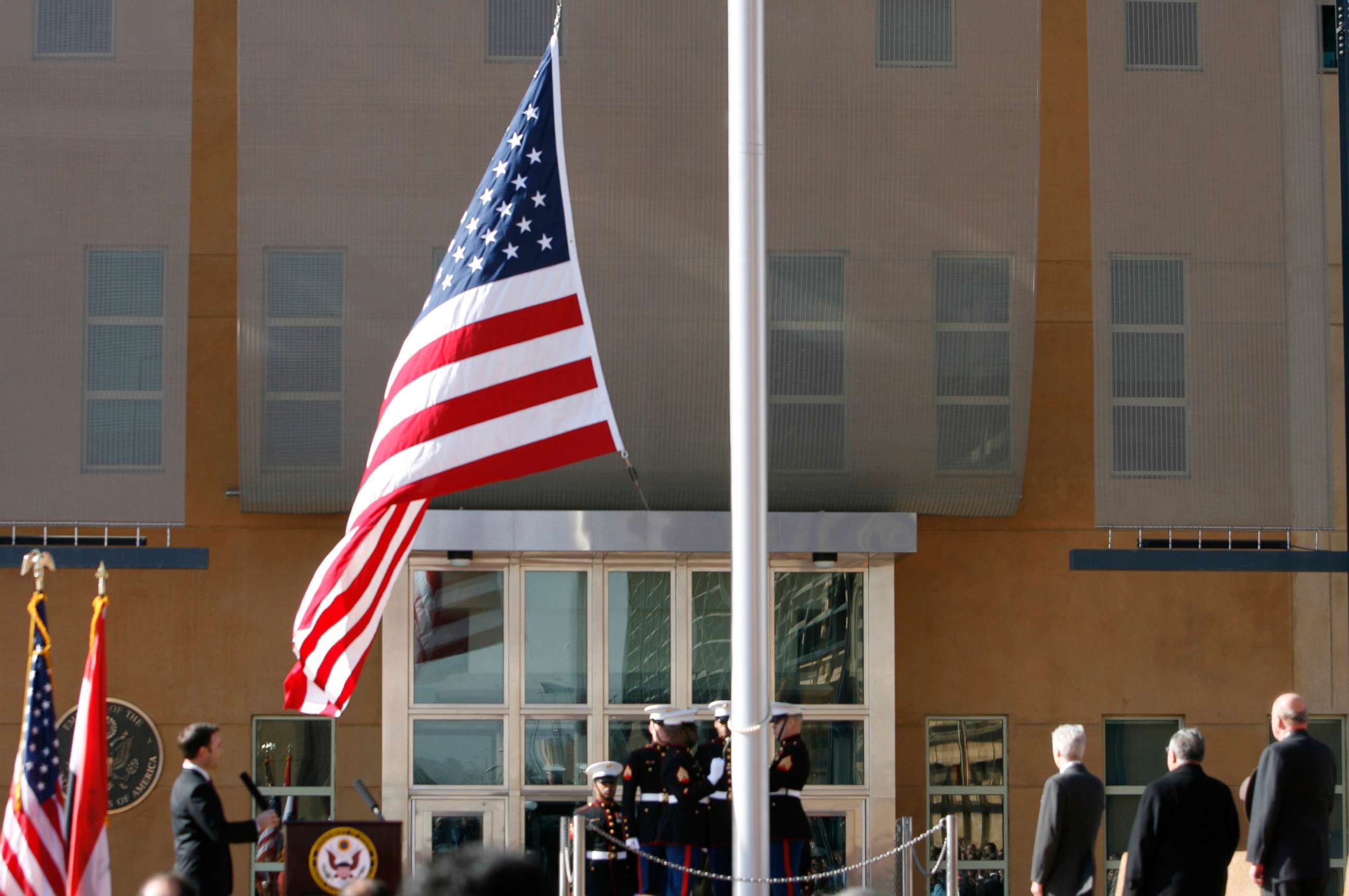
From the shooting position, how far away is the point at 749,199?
26.1 ft

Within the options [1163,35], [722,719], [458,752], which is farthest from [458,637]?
[1163,35]

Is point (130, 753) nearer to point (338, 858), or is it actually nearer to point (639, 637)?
point (639, 637)

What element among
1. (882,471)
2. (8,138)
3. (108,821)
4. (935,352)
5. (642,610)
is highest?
(8,138)

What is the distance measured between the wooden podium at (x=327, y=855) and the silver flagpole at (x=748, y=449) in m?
2.08

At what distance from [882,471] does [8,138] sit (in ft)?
24.8

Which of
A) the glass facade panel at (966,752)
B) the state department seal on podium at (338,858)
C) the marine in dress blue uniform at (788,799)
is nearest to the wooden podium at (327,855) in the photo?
the state department seal on podium at (338,858)

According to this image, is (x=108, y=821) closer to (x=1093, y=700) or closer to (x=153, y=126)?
(x=153, y=126)

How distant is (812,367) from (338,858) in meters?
6.01

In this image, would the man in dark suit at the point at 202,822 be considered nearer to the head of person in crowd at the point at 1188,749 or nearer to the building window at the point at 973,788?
the head of person in crowd at the point at 1188,749

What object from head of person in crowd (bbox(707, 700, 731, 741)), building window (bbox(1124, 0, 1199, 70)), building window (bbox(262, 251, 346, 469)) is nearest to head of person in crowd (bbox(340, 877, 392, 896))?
head of person in crowd (bbox(707, 700, 731, 741))

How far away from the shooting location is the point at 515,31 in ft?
42.5

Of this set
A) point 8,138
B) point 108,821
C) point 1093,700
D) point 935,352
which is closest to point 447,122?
point 8,138

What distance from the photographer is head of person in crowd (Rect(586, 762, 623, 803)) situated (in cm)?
1122

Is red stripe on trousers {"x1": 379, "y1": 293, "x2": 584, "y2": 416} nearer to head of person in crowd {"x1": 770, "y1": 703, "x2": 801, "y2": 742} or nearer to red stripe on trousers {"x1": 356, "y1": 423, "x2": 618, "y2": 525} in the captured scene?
red stripe on trousers {"x1": 356, "y1": 423, "x2": 618, "y2": 525}
